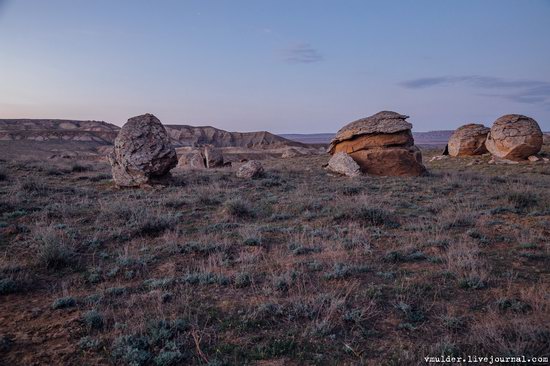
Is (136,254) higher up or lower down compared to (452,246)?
lower down

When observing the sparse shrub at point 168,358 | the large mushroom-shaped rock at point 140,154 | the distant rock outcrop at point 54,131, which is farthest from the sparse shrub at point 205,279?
the distant rock outcrop at point 54,131

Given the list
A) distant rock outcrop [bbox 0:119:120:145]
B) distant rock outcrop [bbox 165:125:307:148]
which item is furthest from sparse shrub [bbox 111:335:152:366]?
distant rock outcrop [bbox 165:125:307:148]

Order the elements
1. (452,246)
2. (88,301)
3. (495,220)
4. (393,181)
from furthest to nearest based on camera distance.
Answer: (393,181) → (495,220) → (452,246) → (88,301)

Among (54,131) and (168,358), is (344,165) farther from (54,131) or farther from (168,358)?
(54,131)

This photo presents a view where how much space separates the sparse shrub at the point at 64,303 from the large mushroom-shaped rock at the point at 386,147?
14.3 metres

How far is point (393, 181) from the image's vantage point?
14.4 metres

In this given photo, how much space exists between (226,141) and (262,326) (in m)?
77.4

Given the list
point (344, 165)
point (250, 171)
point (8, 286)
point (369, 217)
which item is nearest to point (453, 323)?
point (369, 217)

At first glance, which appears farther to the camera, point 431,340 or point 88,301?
point 88,301

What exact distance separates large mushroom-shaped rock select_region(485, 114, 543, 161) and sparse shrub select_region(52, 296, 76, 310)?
23.8m

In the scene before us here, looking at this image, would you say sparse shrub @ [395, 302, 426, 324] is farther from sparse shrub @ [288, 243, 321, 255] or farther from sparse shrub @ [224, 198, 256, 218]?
sparse shrub @ [224, 198, 256, 218]

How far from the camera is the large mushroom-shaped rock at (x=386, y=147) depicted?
16672 mm

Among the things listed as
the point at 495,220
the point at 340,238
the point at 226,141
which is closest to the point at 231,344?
the point at 340,238

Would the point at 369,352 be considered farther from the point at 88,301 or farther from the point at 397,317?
the point at 88,301
